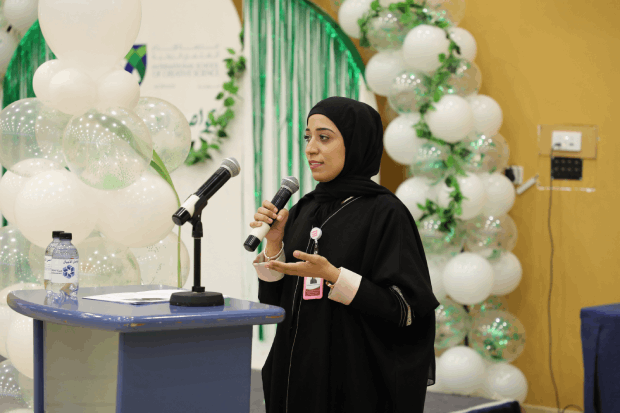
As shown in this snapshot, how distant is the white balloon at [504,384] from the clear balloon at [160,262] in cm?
174

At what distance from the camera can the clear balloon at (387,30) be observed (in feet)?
11.2

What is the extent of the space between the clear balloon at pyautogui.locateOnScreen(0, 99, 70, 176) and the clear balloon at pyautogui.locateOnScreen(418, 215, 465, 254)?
69.7 inches

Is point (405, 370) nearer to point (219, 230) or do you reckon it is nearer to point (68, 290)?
point (68, 290)

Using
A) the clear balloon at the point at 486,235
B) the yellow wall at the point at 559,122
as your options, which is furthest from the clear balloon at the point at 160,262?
the yellow wall at the point at 559,122

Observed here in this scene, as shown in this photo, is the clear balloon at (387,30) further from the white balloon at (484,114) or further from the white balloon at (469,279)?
the white balloon at (469,279)

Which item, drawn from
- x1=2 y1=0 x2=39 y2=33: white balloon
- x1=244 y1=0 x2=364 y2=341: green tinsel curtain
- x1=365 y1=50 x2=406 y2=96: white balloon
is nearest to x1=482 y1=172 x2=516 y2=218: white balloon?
x1=365 y1=50 x2=406 y2=96: white balloon

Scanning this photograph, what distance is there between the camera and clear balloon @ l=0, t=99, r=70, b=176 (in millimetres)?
2359

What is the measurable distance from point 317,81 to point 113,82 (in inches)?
73.3

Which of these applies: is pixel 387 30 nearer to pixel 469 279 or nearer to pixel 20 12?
pixel 469 279

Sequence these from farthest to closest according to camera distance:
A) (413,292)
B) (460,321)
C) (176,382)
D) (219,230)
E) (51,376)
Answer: (219,230)
(460,321)
(413,292)
(51,376)
(176,382)

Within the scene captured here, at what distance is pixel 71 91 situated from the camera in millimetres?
2219

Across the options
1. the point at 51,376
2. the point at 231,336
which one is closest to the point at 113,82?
the point at 51,376

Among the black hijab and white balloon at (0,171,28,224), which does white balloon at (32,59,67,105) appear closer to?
white balloon at (0,171,28,224)

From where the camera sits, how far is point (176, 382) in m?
1.27
